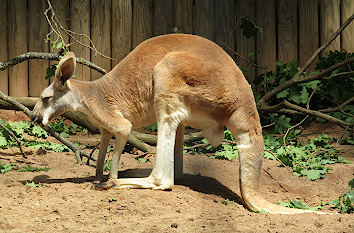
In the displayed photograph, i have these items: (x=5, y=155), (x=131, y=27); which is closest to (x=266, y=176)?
(x=5, y=155)

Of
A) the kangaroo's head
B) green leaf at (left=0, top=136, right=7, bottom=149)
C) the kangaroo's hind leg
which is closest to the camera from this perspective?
the kangaroo's hind leg

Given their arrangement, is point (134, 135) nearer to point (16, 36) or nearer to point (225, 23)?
point (225, 23)

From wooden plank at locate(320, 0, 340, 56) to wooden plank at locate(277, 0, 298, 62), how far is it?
45 centimetres

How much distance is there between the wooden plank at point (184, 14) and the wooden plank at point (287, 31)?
150 cm

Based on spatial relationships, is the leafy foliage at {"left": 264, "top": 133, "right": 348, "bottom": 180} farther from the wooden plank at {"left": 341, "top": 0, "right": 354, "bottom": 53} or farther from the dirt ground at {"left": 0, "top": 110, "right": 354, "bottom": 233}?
the wooden plank at {"left": 341, "top": 0, "right": 354, "bottom": 53}

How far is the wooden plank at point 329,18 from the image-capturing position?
8422 mm

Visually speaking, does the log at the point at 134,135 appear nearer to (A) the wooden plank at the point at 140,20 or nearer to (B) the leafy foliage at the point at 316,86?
(B) the leafy foliage at the point at 316,86

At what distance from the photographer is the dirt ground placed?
3715mm

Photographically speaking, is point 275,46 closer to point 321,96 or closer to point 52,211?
point 321,96

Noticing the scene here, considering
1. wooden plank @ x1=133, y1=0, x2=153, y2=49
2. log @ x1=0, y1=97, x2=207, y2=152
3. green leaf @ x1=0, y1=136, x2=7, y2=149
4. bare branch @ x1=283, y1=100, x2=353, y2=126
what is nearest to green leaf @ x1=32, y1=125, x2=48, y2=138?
log @ x1=0, y1=97, x2=207, y2=152

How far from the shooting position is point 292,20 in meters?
8.47

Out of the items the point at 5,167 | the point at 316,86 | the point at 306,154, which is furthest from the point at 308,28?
the point at 5,167

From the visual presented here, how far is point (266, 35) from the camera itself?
8.47 m

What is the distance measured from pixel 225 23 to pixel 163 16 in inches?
41.1
